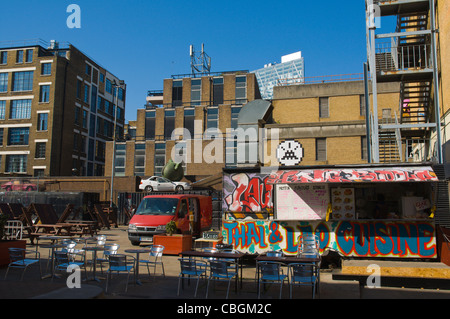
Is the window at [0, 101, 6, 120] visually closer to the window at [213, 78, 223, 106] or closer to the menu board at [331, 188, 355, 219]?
the window at [213, 78, 223, 106]

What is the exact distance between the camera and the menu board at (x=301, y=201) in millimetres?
12406

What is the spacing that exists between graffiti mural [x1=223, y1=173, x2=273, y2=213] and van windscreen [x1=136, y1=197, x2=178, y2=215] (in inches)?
152

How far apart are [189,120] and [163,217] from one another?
41051mm

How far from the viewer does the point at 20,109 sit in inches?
2025

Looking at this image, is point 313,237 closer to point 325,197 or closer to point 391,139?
point 325,197

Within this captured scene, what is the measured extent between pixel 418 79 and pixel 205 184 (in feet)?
78.5

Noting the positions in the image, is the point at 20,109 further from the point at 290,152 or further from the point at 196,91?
the point at 290,152

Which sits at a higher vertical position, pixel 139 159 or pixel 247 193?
pixel 139 159

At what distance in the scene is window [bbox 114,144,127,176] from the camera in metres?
54.8

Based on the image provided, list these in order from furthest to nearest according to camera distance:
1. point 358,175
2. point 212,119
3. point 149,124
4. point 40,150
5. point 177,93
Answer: point 177,93, point 149,124, point 212,119, point 40,150, point 358,175

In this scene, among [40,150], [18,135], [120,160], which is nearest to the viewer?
[40,150]

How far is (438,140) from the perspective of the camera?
16.2 m

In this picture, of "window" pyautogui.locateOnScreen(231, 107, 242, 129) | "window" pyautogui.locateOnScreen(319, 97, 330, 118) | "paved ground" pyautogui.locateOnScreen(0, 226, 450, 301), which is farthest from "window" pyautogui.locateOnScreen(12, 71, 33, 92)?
"paved ground" pyautogui.locateOnScreen(0, 226, 450, 301)

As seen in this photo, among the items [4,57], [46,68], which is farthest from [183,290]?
[4,57]
